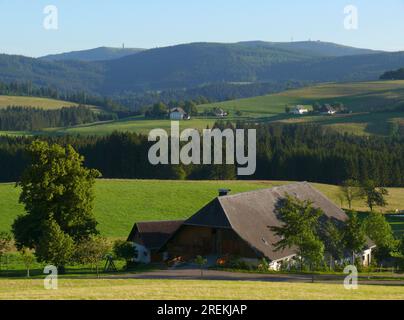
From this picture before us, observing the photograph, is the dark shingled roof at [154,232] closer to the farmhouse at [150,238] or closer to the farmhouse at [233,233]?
the farmhouse at [150,238]

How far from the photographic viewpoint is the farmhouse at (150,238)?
50906mm

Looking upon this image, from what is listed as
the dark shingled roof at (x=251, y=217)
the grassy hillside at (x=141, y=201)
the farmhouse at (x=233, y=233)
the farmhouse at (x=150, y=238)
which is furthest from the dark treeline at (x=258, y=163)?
the farmhouse at (x=233, y=233)

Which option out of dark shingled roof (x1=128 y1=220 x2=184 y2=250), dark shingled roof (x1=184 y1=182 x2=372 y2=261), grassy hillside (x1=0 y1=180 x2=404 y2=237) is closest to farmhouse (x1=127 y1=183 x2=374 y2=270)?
dark shingled roof (x1=184 y1=182 x2=372 y2=261)

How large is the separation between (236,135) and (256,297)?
11030cm

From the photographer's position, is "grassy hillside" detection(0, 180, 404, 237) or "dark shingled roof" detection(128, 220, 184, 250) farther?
"grassy hillside" detection(0, 180, 404, 237)

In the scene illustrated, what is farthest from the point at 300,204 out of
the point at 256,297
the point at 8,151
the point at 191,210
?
the point at 8,151

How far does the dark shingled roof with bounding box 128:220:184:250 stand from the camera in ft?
168

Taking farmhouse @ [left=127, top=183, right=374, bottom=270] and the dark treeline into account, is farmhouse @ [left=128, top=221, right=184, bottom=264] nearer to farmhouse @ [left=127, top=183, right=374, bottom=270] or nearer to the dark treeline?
farmhouse @ [left=127, top=183, right=374, bottom=270]

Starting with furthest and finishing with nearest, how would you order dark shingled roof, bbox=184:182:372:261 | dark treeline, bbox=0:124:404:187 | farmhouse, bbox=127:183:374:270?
dark treeline, bbox=0:124:404:187 < dark shingled roof, bbox=184:182:372:261 < farmhouse, bbox=127:183:374:270

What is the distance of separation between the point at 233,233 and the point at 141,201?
28320mm

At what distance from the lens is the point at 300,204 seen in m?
46.6

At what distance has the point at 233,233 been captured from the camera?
156 ft
